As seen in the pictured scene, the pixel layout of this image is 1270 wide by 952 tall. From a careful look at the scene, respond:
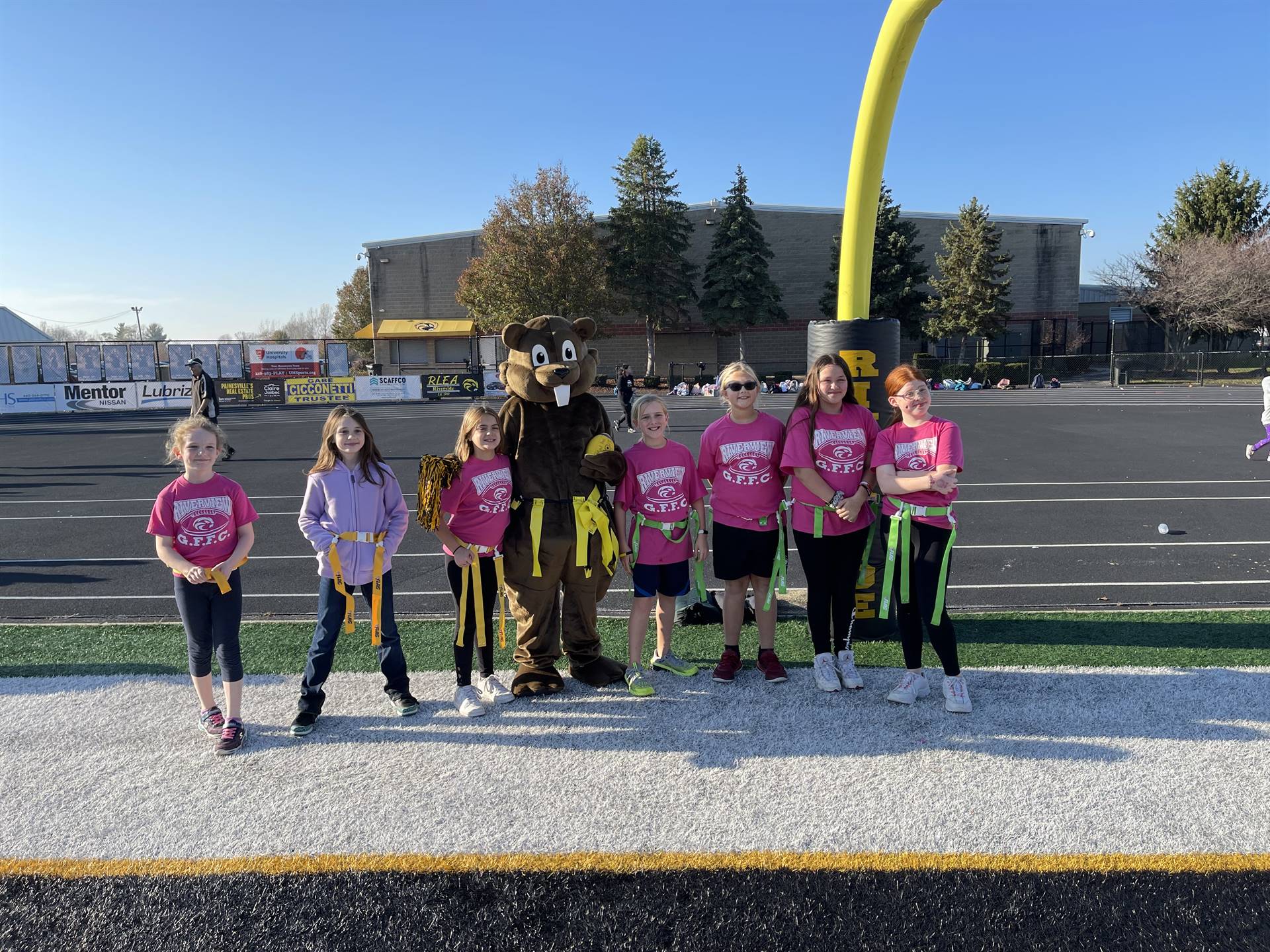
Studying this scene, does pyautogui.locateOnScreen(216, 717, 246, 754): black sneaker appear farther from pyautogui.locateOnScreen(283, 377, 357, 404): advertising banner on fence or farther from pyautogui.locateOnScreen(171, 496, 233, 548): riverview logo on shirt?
pyautogui.locateOnScreen(283, 377, 357, 404): advertising banner on fence

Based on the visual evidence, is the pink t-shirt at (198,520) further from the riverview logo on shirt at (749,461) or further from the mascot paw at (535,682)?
the riverview logo on shirt at (749,461)

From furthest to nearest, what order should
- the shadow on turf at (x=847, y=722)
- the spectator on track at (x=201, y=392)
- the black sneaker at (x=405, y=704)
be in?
the spectator on track at (x=201, y=392), the black sneaker at (x=405, y=704), the shadow on turf at (x=847, y=722)

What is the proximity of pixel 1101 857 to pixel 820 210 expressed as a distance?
45.0 m

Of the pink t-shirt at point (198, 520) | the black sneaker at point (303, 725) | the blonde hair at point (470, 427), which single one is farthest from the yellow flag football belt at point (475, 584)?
the pink t-shirt at point (198, 520)

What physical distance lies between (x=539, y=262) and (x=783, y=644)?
37262 millimetres

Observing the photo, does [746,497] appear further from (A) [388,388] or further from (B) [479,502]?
(A) [388,388]

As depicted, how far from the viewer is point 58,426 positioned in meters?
23.7

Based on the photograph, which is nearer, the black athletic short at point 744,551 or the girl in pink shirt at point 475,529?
the girl in pink shirt at point 475,529

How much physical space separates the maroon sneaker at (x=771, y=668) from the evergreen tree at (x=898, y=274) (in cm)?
3761

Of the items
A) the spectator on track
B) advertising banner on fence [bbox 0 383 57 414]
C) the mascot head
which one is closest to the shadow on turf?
the mascot head

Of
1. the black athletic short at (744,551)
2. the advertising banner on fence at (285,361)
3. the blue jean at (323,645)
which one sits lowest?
the blue jean at (323,645)

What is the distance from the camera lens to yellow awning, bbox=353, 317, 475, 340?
147 feet

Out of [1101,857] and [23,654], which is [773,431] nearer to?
[1101,857]

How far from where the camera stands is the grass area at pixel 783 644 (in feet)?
15.5
